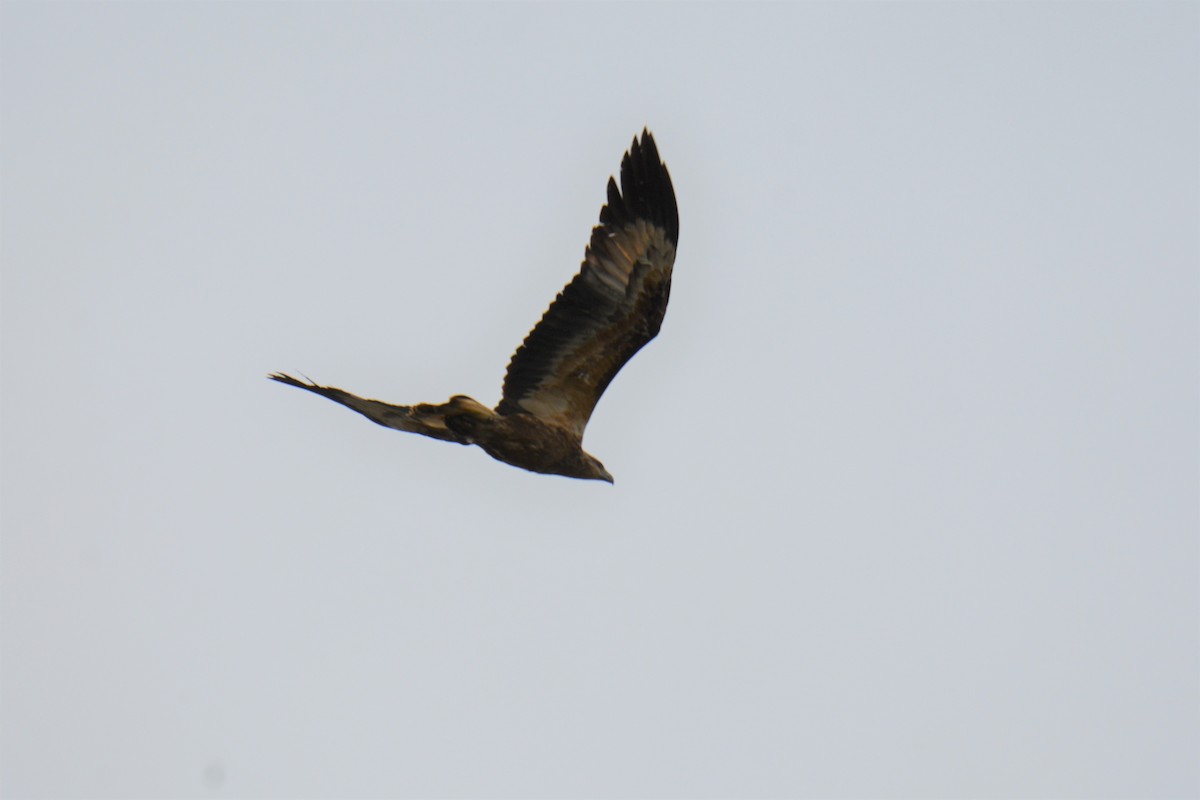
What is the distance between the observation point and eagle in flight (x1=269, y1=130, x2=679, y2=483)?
799 cm

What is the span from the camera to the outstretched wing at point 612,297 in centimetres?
803

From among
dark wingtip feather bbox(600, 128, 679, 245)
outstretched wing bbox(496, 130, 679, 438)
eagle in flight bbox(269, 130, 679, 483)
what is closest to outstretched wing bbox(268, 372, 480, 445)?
eagle in flight bbox(269, 130, 679, 483)

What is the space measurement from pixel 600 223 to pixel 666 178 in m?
0.58

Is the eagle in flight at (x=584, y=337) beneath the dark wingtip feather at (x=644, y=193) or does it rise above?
beneath

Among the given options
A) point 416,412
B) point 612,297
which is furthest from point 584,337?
point 416,412

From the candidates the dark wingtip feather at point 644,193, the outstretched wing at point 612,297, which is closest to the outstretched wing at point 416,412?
the outstretched wing at point 612,297

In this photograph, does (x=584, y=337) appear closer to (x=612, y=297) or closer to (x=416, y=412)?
(x=612, y=297)

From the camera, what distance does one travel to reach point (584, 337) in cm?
820

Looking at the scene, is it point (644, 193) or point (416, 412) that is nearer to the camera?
point (416, 412)

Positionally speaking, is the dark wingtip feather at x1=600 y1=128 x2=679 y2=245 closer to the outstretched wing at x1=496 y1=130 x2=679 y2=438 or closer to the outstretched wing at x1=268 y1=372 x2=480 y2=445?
the outstretched wing at x1=496 y1=130 x2=679 y2=438

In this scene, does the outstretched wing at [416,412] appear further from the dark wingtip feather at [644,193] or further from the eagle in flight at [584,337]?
the dark wingtip feather at [644,193]

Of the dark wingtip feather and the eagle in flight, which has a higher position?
the dark wingtip feather

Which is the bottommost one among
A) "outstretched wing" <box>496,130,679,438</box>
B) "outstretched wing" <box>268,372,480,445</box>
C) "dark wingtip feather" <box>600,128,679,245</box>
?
"outstretched wing" <box>268,372,480,445</box>

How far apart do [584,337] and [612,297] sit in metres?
0.37
